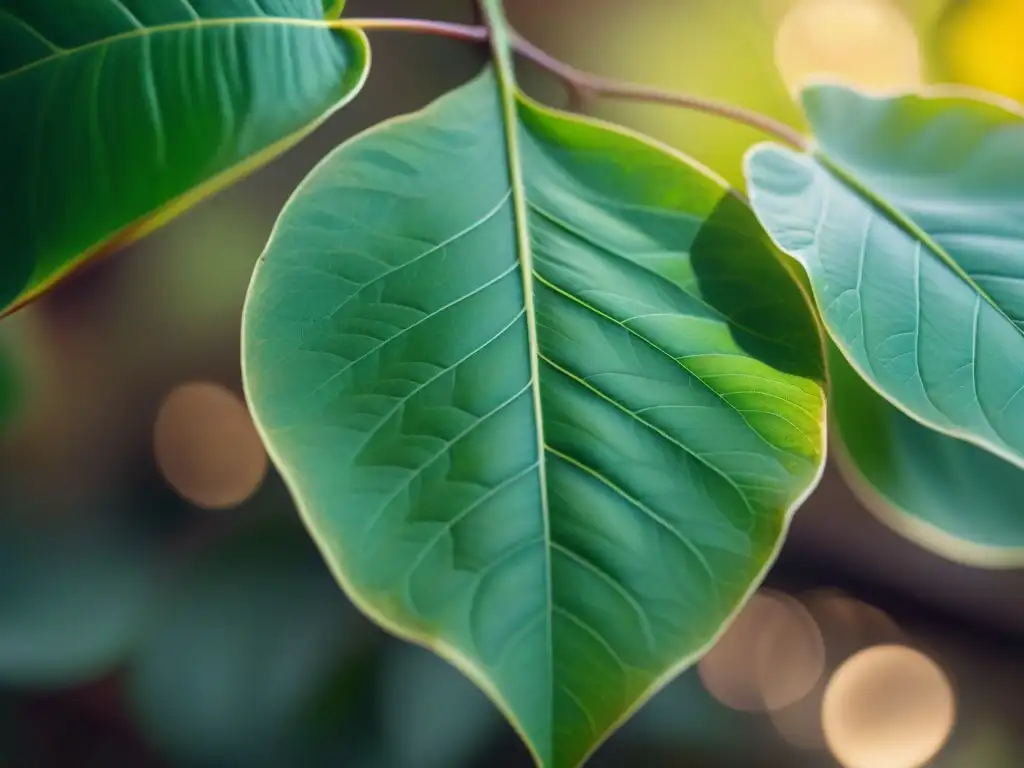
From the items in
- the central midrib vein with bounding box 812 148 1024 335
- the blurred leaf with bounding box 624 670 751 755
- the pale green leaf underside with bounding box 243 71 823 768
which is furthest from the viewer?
the blurred leaf with bounding box 624 670 751 755

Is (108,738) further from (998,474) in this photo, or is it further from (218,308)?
(998,474)

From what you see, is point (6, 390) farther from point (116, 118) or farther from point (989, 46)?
point (989, 46)

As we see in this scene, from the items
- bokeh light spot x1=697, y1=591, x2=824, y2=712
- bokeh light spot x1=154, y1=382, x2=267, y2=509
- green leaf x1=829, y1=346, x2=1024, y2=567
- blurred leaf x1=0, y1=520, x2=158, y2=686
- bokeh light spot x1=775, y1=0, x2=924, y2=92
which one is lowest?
bokeh light spot x1=697, y1=591, x2=824, y2=712

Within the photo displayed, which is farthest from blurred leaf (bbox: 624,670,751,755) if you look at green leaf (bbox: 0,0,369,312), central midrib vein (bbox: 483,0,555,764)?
green leaf (bbox: 0,0,369,312)

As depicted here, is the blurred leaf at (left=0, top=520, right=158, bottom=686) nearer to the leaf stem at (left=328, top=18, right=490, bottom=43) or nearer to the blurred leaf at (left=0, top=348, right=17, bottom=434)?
the blurred leaf at (left=0, top=348, right=17, bottom=434)

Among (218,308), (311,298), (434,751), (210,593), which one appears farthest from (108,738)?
(311,298)

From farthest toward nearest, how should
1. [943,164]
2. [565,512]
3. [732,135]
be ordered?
[732,135] → [943,164] → [565,512]
